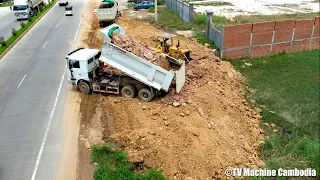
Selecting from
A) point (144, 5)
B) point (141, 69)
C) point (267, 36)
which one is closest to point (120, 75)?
point (141, 69)

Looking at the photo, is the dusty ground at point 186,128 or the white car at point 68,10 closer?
the dusty ground at point 186,128

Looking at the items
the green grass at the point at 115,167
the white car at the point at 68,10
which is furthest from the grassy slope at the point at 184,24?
the green grass at the point at 115,167

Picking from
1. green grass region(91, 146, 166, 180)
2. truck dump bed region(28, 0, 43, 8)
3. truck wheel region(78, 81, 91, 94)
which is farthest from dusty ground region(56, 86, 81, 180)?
truck dump bed region(28, 0, 43, 8)

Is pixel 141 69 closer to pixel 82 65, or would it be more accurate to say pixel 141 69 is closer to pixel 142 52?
pixel 142 52

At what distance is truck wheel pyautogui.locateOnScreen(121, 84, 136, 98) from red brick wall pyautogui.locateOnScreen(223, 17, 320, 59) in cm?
1031

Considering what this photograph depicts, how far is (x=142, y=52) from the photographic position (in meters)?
17.7

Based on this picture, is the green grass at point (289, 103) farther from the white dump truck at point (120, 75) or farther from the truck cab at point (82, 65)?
the truck cab at point (82, 65)

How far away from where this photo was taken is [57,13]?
145 feet

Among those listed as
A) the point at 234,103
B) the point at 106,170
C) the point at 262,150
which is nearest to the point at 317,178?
the point at 262,150

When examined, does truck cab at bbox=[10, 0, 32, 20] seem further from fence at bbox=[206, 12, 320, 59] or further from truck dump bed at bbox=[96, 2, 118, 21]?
fence at bbox=[206, 12, 320, 59]

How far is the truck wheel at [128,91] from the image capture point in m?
17.0

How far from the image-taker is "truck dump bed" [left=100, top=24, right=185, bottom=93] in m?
15.8

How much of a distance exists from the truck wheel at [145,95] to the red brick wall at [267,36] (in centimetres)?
1019

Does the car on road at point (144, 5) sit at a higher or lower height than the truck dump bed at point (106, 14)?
lower
